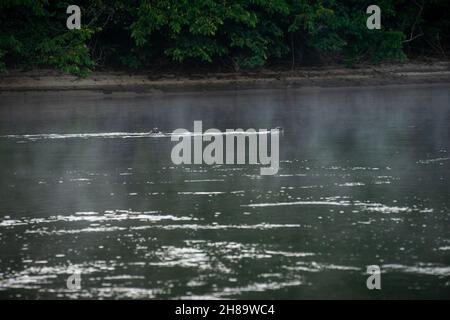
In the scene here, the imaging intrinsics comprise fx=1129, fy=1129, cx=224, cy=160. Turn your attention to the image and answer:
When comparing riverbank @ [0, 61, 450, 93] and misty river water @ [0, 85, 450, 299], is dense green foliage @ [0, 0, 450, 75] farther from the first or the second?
misty river water @ [0, 85, 450, 299]

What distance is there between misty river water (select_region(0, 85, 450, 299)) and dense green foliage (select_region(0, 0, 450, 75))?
12.9m

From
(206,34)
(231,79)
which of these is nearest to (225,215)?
(206,34)

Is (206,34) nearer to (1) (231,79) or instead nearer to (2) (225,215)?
(1) (231,79)

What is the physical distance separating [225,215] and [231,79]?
2535 cm

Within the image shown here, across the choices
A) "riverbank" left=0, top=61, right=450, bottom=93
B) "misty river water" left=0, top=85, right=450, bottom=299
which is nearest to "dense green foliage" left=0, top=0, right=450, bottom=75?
"riverbank" left=0, top=61, right=450, bottom=93

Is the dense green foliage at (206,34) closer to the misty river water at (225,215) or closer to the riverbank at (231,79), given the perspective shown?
the riverbank at (231,79)

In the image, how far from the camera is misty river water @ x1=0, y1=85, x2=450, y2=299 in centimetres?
857

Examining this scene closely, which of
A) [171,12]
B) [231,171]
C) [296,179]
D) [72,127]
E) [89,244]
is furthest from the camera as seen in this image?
[171,12]

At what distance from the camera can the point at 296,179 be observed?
46.3 ft

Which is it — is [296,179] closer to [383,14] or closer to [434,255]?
[434,255]

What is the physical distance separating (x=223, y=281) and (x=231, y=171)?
658cm

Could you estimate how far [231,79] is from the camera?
3659 cm

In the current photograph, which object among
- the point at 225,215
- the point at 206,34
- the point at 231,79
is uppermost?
the point at 206,34
